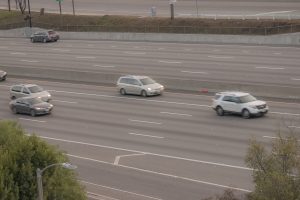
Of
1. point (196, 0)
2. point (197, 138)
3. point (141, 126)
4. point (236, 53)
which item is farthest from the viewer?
point (196, 0)

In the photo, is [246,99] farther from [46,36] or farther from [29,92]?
[46,36]

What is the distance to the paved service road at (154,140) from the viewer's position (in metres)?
27.9

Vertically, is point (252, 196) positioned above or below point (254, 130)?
above

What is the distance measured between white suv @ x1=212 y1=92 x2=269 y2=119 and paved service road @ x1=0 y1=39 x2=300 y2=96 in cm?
423

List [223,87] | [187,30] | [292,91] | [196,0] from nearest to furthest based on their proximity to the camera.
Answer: [292,91], [223,87], [187,30], [196,0]

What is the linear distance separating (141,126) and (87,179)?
8.93 meters

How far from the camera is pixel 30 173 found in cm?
2056

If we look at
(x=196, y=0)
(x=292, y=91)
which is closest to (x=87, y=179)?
(x=292, y=91)

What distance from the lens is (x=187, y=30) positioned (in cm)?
7000

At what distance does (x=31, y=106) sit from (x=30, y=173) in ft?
77.0

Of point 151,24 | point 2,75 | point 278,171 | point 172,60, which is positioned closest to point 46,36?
point 151,24

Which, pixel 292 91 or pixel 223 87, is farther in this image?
pixel 223 87

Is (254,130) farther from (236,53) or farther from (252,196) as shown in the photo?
(236,53)

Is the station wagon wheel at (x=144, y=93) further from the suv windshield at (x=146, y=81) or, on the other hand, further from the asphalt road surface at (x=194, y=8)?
the asphalt road surface at (x=194, y=8)
